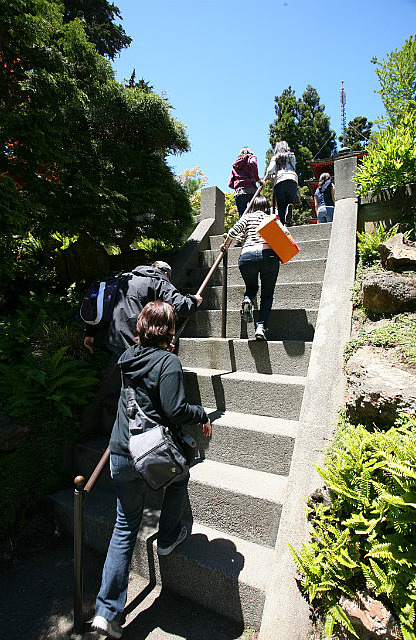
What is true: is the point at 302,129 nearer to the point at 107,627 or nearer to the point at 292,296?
the point at 292,296

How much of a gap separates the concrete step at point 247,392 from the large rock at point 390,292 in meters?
0.99

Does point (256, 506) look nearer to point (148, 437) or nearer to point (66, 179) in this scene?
point (148, 437)

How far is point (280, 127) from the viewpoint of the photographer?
1153 inches

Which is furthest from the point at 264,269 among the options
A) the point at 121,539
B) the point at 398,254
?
the point at 121,539

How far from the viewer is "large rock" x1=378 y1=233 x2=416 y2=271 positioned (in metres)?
3.55

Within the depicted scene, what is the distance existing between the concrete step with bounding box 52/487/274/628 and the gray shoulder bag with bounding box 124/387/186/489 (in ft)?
2.45

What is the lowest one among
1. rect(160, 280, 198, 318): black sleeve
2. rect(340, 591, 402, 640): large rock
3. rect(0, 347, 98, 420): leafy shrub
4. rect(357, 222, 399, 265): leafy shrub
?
rect(340, 591, 402, 640): large rock

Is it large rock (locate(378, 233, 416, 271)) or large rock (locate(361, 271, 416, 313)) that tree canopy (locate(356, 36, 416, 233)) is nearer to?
large rock (locate(378, 233, 416, 271))

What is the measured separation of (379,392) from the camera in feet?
7.32

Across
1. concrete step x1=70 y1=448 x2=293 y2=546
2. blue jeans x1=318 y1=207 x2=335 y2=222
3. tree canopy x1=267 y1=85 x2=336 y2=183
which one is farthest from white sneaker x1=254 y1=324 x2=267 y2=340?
tree canopy x1=267 y1=85 x2=336 y2=183

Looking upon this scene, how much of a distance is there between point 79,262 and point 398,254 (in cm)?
Answer: 493

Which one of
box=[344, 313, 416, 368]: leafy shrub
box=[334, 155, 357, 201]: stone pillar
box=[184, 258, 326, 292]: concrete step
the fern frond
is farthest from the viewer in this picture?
box=[334, 155, 357, 201]: stone pillar

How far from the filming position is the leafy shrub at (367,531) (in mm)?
1597

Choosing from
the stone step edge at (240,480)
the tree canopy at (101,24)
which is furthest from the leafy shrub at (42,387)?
the tree canopy at (101,24)
